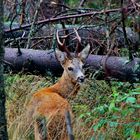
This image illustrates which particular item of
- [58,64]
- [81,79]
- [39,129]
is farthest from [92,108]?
[39,129]

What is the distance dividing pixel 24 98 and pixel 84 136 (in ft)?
5.93

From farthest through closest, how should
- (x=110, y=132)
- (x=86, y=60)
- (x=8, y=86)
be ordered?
(x=8, y=86), (x=86, y=60), (x=110, y=132)

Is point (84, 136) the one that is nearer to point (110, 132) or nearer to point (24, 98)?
point (110, 132)

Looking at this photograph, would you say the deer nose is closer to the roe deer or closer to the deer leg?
the roe deer

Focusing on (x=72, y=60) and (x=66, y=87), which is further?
(x=72, y=60)

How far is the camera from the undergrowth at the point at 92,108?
17.4 ft

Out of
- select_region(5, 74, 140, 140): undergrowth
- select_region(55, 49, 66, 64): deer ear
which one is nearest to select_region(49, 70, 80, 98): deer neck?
select_region(5, 74, 140, 140): undergrowth

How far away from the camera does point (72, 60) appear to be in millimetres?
7414

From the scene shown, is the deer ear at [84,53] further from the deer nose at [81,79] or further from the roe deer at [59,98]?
the deer nose at [81,79]

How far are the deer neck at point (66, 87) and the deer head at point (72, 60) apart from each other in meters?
0.04

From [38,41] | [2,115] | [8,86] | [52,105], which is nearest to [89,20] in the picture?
[38,41]

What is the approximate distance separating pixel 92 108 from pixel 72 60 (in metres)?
0.85

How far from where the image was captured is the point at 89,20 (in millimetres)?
8414

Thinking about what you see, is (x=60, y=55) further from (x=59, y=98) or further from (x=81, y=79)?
(x=59, y=98)
